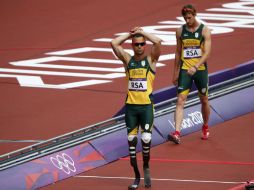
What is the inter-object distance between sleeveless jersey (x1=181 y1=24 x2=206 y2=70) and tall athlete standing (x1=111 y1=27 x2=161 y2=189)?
210 centimetres

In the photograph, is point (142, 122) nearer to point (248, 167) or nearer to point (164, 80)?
point (248, 167)

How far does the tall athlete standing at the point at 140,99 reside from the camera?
13.7 m

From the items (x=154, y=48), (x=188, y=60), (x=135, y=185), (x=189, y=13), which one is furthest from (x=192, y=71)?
(x=135, y=185)

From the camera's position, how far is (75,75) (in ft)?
69.7

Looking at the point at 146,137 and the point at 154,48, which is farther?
the point at 154,48

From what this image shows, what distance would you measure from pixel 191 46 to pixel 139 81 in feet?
7.70

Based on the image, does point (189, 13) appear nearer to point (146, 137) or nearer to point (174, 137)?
point (174, 137)

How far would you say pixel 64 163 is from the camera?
14.7 meters

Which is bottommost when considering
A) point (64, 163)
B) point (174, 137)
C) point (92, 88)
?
point (92, 88)

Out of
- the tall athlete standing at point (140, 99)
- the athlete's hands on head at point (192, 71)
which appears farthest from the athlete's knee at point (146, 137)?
the athlete's hands on head at point (192, 71)

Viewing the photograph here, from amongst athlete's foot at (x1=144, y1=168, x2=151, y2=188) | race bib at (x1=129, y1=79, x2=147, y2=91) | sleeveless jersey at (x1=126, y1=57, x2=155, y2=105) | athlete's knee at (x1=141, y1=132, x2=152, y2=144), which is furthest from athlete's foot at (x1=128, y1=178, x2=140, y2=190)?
race bib at (x1=129, y1=79, x2=147, y2=91)

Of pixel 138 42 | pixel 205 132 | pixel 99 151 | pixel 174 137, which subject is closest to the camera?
pixel 138 42

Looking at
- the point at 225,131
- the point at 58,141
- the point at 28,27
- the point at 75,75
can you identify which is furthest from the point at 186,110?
the point at 28,27

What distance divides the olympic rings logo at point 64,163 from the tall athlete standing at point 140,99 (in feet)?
4.50
